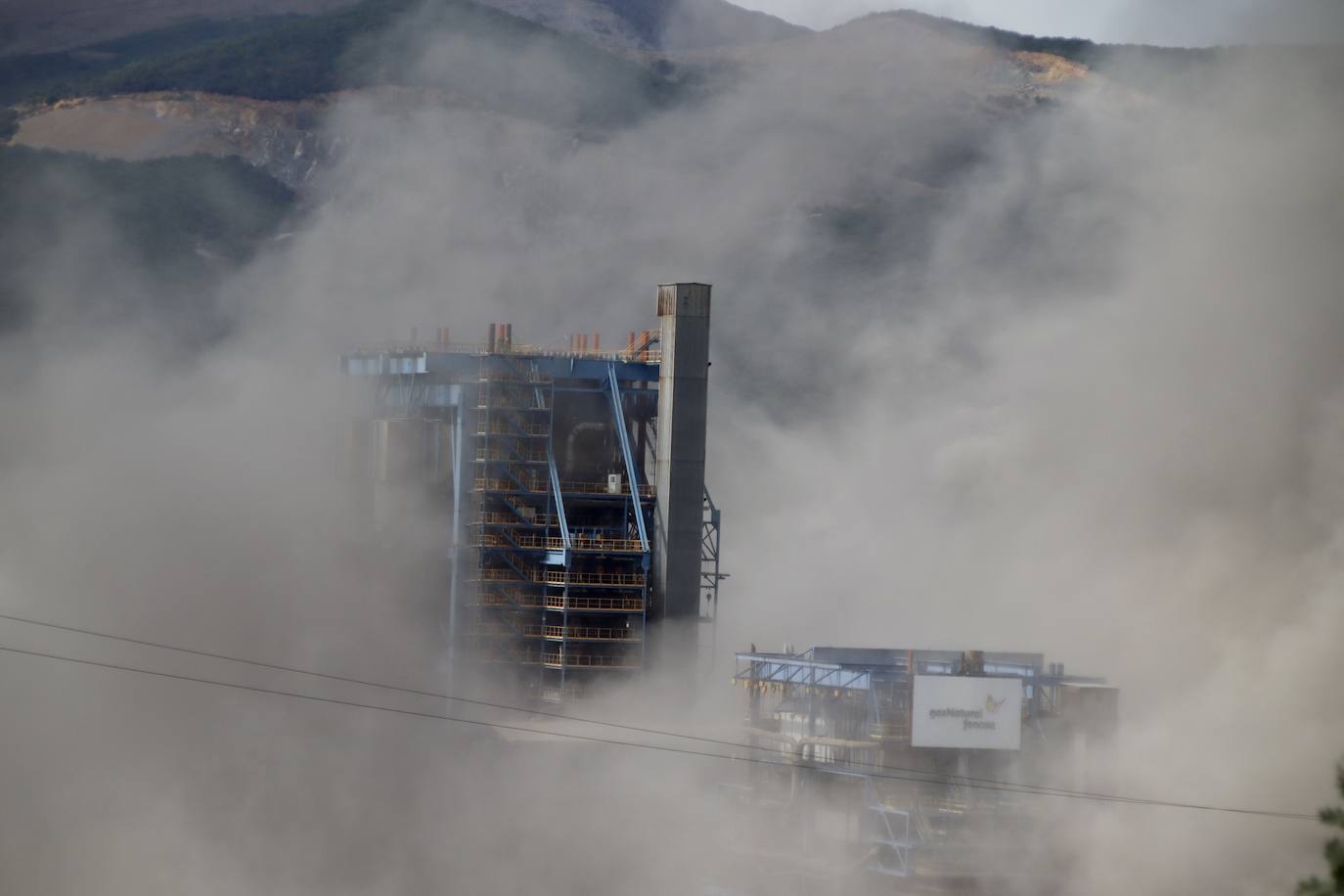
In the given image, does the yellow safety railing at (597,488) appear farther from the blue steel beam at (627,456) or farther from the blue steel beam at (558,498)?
the blue steel beam at (558,498)

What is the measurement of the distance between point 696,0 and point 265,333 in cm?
10768

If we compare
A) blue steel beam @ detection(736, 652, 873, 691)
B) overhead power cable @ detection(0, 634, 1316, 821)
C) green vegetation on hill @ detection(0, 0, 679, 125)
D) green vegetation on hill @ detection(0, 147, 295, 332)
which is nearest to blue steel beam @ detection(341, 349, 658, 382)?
overhead power cable @ detection(0, 634, 1316, 821)

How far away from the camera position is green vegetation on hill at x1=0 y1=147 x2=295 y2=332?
94.2 meters

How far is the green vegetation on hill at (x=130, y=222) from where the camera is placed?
94.2 m

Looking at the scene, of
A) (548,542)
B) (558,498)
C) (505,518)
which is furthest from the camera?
(505,518)

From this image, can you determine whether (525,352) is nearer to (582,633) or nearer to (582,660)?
(582,633)

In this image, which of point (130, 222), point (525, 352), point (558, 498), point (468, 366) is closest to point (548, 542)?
point (558, 498)

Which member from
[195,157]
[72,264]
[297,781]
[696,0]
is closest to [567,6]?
[696,0]

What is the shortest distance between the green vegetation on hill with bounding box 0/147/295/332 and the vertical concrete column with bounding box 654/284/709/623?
1823 inches

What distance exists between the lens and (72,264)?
315ft

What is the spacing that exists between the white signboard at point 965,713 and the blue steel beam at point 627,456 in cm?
1399

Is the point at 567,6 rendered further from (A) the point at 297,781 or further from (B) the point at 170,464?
(A) the point at 297,781

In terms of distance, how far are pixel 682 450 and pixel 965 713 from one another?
51.4 ft

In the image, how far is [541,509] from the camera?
57125 millimetres
